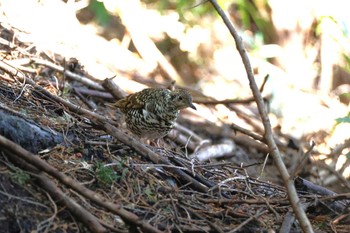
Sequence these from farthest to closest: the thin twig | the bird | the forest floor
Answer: the bird → the thin twig → the forest floor

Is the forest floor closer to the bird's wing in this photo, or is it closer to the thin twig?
the thin twig

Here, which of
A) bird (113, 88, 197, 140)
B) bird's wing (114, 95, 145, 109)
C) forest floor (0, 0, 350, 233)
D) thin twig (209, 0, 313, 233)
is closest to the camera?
forest floor (0, 0, 350, 233)

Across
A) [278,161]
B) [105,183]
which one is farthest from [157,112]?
[278,161]

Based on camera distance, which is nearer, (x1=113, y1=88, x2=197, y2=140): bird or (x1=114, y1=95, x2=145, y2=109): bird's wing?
(x1=113, y1=88, x2=197, y2=140): bird

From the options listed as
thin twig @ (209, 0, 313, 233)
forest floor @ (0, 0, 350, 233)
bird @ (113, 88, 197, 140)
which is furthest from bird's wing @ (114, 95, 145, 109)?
thin twig @ (209, 0, 313, 233)

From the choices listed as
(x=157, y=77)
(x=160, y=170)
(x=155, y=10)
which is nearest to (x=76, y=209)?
(x=160, y=170)

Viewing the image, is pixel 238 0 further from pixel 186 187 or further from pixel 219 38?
pixel 186 187

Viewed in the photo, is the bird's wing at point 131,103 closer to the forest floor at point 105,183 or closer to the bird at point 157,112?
the bird at point 157,112

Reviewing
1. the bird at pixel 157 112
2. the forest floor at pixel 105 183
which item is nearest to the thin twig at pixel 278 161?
the forest floor at pixel 105 183

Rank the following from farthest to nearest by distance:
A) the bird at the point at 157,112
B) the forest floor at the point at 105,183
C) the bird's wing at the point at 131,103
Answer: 1. the bird's wing at the point at 131,103
2. the bird at the point at 157,112
3. the forest floor at the point at 105,183

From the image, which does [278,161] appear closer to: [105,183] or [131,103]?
[105,183]
